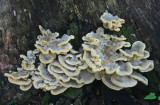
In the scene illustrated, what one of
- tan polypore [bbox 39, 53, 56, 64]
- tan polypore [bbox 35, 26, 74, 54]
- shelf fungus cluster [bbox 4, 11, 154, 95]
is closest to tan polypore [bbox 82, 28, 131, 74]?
shelf fungus cluster [bbox 4, 11, 154, 95]

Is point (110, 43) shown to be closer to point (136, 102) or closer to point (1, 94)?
point (136, 102)

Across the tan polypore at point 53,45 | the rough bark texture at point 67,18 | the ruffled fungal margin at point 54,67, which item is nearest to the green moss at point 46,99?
the ruffled fungal margin at point 54,67

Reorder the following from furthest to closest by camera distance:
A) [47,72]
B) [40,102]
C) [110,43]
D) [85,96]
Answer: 1. [40,102]
2. [85,96]
3. [47,72]
4. [110,43]

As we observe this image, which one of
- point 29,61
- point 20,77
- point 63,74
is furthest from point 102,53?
point 20,77

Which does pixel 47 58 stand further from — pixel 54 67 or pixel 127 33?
pixel 127 33

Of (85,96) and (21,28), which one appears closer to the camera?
(21,28)

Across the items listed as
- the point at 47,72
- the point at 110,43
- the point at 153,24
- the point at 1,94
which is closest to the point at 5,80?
the point at 1,94

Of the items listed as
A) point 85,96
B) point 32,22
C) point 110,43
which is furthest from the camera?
point 85,96
